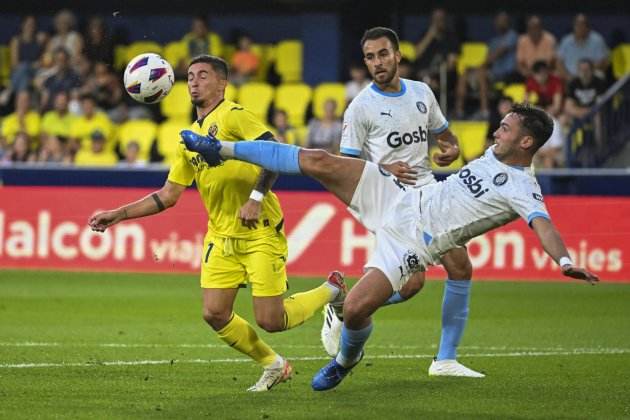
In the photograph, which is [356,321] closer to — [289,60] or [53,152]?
[53,152]

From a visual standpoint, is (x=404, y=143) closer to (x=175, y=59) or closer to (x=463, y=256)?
(x=463, y=256)

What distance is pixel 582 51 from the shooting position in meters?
20.7

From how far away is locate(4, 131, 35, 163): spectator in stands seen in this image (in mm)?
20984

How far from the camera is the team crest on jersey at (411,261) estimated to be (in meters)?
8.15

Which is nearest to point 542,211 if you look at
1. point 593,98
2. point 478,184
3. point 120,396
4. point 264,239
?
point 478,184

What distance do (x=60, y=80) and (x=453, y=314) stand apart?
1396 cm

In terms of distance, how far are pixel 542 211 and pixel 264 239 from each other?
1877 mm

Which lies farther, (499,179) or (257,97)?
(257,97)

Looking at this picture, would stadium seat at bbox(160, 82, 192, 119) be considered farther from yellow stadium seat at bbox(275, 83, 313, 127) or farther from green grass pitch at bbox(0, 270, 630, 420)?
green grass pitch at bbox(0, 270, 630, 420)

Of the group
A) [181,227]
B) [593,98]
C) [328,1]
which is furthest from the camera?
[328,1]

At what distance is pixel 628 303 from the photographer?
49.4 ft

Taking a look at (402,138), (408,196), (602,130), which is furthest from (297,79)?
(408,196)

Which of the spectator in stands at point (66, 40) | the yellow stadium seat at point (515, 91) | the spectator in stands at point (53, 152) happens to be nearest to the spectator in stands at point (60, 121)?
the spectator in stands at point (53, 152)

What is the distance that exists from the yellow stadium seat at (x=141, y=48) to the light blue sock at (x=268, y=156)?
1596cm
